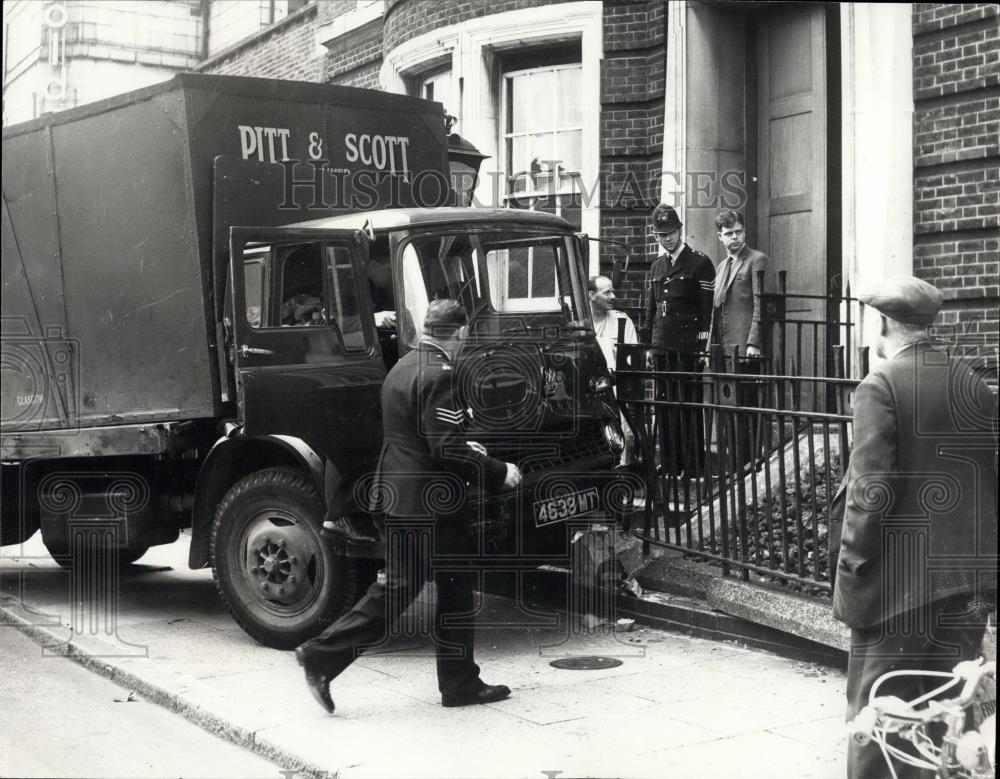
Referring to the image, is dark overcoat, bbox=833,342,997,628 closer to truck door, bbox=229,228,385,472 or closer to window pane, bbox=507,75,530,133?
truck door, bbox=229,228,385,472

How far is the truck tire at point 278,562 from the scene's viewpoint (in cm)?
695

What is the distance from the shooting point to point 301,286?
7.28 m

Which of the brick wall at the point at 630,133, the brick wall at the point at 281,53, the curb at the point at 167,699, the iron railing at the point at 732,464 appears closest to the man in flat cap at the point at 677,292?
the iron railing at the point at 732,464

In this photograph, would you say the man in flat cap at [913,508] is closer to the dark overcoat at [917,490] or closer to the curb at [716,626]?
the dark overcoat at [917,490]

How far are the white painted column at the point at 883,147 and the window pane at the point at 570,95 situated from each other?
12.8 feet

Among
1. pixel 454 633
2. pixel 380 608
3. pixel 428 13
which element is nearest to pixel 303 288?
pixel 380 608

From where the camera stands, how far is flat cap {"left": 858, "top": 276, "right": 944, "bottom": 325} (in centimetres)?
432

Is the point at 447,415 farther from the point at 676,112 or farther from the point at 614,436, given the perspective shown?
the point at 676,112

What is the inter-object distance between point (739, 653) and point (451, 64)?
8655 mm

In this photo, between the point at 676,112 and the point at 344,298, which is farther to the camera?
the point at 676,112

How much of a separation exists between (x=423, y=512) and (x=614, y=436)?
196cm

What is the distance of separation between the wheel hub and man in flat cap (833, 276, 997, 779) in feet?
11.6

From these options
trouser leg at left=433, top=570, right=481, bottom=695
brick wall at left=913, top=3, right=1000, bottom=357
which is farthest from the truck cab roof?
brick wall at left=913, top=3, right=1000, bottom=357

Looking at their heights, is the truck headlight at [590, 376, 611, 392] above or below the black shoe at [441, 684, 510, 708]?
above
